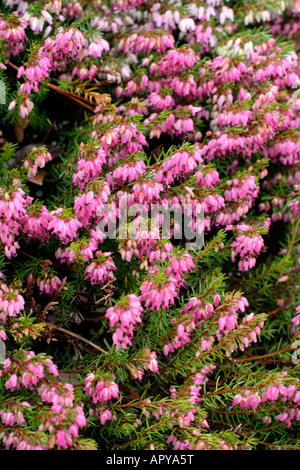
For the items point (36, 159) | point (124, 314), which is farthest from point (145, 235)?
point (36, 159)

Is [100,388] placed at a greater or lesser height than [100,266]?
lesser

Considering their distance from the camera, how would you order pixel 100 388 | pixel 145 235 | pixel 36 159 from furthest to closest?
1. pixel 36 159
2. pixel 145 235
3. pixel 100 388

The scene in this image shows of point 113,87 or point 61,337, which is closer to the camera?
point 61,337

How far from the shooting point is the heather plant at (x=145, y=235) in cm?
264

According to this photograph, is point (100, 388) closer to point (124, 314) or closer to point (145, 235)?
point (124, 314)

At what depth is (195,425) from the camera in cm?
281

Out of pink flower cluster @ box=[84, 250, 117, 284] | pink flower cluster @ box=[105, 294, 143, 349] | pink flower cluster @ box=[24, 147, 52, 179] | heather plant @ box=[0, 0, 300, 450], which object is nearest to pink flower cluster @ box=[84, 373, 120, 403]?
heather plant @ box=[0, 0, 300, 450]

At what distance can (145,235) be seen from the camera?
2.73 metres

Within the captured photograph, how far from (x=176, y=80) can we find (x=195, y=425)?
2.21 metres

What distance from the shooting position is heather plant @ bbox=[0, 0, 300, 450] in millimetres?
2643

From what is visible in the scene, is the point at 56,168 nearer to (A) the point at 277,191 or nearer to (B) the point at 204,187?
(B) the point at 204,187

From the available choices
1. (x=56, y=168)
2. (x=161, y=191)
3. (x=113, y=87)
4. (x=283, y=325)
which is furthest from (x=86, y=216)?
(x=283, y=325)

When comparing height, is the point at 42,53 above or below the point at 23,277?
above

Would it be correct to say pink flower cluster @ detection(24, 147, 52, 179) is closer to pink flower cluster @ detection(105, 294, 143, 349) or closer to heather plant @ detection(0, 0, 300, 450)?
heather plant @ detection(0, 0, 300, 450)
